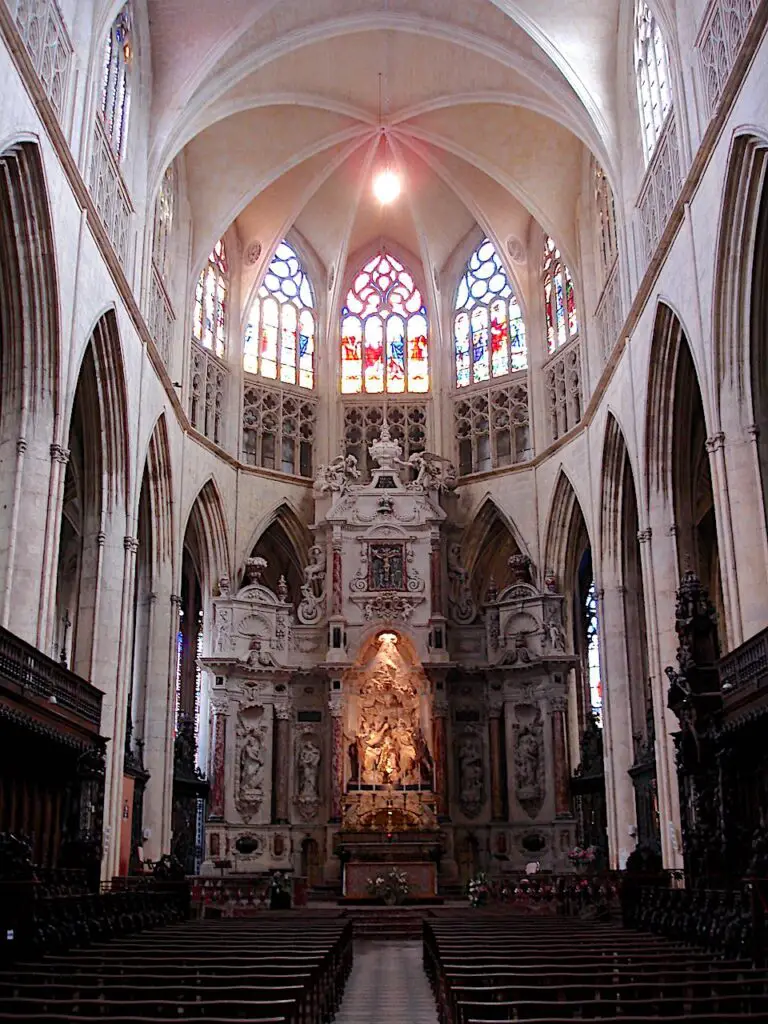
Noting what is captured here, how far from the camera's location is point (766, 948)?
35.7ft

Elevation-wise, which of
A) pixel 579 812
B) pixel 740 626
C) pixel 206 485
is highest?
pixel 206 485

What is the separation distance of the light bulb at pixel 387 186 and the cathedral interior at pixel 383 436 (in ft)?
1.01

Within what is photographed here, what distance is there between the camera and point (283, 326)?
36969mm

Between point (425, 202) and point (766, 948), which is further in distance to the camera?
point (425, 202)

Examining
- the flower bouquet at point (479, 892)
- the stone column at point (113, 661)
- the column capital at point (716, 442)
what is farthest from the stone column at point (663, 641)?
the stone column at point (113, 661)

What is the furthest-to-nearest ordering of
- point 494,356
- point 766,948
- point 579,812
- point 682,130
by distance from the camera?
Answer: point 494,356 < point 579,812 < point 682,130 < point 766,948

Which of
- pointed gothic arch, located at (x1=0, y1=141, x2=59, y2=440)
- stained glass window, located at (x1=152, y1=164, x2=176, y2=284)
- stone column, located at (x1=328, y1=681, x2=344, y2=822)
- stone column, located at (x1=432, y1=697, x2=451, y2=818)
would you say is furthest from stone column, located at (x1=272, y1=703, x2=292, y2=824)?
pointed gothic arch, located at (x1=0, y1=141, x2=59, y2=440)

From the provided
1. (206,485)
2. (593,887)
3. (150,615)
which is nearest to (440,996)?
(593,887)

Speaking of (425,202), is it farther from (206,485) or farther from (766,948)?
(766,948)

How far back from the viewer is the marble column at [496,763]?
103ft

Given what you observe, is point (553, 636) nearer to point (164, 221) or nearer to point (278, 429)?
point (278, 429)

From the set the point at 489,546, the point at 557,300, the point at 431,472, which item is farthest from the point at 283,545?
the point at 557,300

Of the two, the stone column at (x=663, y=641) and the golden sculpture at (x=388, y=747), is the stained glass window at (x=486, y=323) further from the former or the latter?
the stone column at (x=663, y=641)

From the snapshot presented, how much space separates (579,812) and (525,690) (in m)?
3.65
